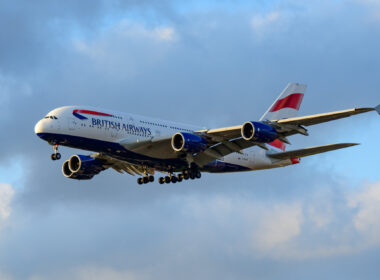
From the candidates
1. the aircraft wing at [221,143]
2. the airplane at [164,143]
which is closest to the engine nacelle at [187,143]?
the airplane at [164,143]

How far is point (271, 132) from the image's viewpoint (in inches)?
2467

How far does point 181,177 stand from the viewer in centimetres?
7100

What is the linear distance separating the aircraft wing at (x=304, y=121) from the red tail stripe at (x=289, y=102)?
1521 centimetres

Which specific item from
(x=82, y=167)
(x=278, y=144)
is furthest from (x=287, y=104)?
(x=82, y=167)

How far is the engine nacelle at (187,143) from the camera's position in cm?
6450

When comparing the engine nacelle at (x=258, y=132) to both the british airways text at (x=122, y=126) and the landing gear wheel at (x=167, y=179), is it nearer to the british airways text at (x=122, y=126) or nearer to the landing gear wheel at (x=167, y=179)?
the british airways text at (x=122, y=126)

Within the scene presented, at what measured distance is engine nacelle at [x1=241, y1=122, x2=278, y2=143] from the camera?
62.2m

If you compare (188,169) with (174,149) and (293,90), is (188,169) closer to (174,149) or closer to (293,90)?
(174,149)

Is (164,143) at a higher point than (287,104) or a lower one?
lower

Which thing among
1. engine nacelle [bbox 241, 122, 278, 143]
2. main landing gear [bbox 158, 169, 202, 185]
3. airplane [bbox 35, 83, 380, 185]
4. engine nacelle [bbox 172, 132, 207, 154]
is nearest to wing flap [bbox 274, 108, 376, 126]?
airplane [bbox 35, 83, 380, 185]

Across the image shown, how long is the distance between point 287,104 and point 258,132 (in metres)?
18.4

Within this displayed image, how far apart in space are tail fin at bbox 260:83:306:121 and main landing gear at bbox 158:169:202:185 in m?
11.9

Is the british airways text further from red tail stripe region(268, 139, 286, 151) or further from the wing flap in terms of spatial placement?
red tail stripe region(268, 139, 286, 151)

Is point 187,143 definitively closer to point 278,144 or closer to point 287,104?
point 278,144
